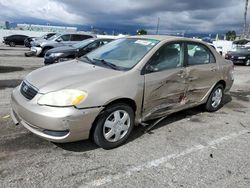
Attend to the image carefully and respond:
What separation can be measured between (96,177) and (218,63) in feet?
12.7

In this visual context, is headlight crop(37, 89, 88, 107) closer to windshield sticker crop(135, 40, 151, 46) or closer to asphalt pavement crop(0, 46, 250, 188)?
asphalt pavement crop(0, 46, 250, 188)

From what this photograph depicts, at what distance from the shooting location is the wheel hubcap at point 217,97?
596 cm

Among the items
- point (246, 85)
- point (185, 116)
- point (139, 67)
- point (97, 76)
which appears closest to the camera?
point (97, 76)

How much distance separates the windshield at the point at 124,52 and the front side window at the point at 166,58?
17 cm

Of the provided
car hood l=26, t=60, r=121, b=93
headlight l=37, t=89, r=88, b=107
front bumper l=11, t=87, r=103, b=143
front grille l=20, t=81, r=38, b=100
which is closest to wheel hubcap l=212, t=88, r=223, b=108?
car hood l=26, t=60, r=121, b=93

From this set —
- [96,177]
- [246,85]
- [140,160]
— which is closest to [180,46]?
[140,160]

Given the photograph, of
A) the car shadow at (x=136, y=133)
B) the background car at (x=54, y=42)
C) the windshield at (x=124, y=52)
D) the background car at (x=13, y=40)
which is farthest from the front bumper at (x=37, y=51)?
the background car at (x=13, y=40)

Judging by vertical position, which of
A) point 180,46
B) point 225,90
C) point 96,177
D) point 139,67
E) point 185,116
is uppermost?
point 180,46

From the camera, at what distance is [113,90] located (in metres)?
3.68

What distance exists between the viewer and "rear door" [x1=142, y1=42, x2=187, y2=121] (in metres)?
4.20

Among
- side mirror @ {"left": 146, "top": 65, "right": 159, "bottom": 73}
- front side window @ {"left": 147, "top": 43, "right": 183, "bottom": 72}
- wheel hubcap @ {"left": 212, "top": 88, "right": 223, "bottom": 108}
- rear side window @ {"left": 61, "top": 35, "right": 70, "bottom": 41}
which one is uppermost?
rear side window @ {"left": 61, "top": 35, "right": 70, "bottom": 41}

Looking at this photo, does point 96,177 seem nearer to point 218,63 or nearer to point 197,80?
point 197,80

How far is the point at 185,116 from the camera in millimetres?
5609

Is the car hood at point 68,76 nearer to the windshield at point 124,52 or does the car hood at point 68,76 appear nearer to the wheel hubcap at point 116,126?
the windshield at point 124,52
